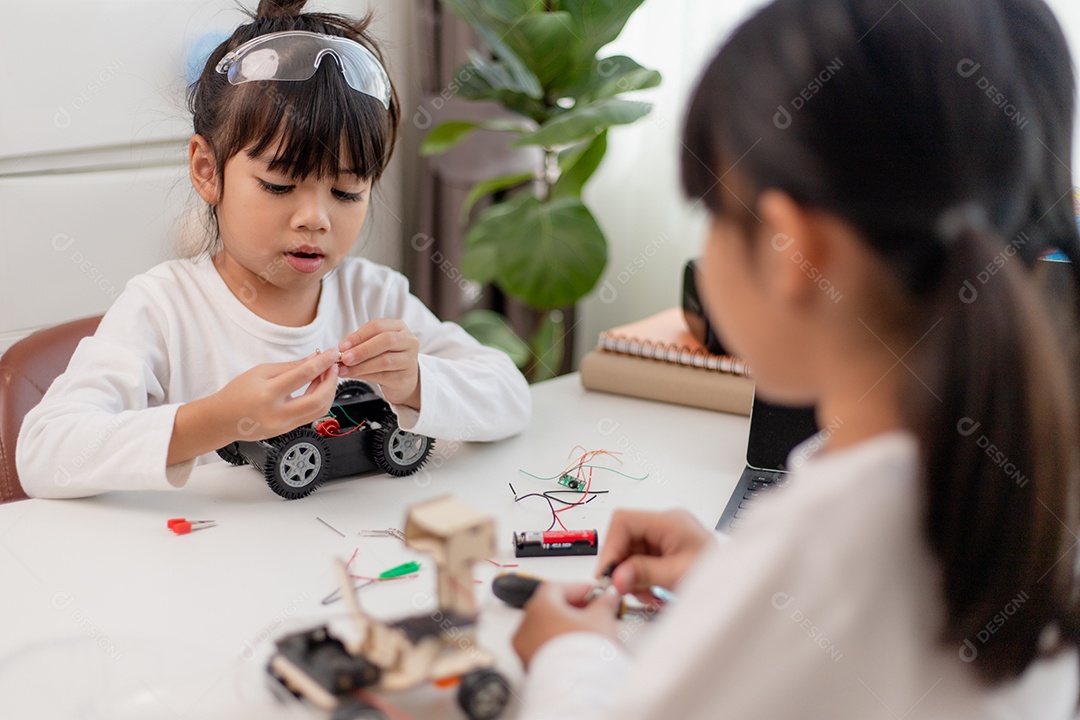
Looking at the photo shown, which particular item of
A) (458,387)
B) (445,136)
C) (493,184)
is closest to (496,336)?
(493,184)

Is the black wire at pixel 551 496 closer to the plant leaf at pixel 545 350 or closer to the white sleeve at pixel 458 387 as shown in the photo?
the white sleeve at pixel 458 387

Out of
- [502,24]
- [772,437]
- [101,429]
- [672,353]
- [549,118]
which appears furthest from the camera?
[549,118]

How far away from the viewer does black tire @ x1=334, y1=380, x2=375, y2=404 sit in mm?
1072

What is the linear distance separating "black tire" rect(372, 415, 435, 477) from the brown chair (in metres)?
0.42

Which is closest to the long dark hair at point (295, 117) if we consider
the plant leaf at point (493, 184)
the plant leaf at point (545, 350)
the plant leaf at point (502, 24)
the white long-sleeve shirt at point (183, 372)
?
the white long-sleeve shirt at point (183, 372)

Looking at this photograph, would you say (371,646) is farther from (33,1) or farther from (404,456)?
(33,1)

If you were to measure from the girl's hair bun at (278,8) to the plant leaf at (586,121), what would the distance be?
1.91 feet

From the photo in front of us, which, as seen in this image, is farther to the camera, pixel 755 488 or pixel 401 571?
pixel 755 488

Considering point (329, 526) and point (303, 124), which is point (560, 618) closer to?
point (329, 526)

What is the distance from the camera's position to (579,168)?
1971 millimetres

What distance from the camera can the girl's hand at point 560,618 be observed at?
59 cm

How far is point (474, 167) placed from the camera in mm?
2146

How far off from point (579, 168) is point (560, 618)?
4.86ft

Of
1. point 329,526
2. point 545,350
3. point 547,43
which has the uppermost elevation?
point 547,43
